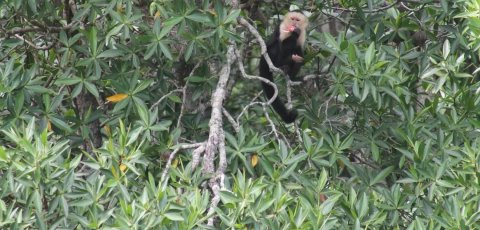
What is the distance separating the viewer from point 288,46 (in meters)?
4.98

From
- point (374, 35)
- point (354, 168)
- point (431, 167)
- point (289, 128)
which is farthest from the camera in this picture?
point (289, 128)

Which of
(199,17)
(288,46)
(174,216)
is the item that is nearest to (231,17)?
(199,17)

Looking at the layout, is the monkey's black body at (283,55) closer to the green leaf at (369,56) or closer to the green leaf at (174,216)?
the green leaf at (369,56)

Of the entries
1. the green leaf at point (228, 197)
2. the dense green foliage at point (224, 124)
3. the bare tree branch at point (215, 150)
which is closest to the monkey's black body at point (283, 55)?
the dense green foliage at point (224, 124)

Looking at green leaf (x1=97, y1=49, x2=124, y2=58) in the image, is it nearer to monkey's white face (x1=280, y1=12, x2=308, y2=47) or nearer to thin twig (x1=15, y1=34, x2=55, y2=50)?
Answer: thin twig (x1=15, y1=34, x2=55, y2=50)

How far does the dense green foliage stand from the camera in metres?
3.18

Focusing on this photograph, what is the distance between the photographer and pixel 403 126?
12.9 ft

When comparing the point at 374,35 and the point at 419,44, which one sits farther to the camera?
the point at 419,44

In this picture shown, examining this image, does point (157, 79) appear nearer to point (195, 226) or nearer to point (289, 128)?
point (289, 128)

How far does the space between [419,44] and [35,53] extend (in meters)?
1.86

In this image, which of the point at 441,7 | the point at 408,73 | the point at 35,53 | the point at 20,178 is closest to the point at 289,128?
the point at 408,73

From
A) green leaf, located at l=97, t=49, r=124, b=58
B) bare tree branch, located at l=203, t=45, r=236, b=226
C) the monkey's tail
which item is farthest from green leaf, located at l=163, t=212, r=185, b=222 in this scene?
the monkey's tail

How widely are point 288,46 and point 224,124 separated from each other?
37.0 inches

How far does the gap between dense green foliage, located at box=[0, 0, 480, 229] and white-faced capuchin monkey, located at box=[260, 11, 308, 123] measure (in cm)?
11
